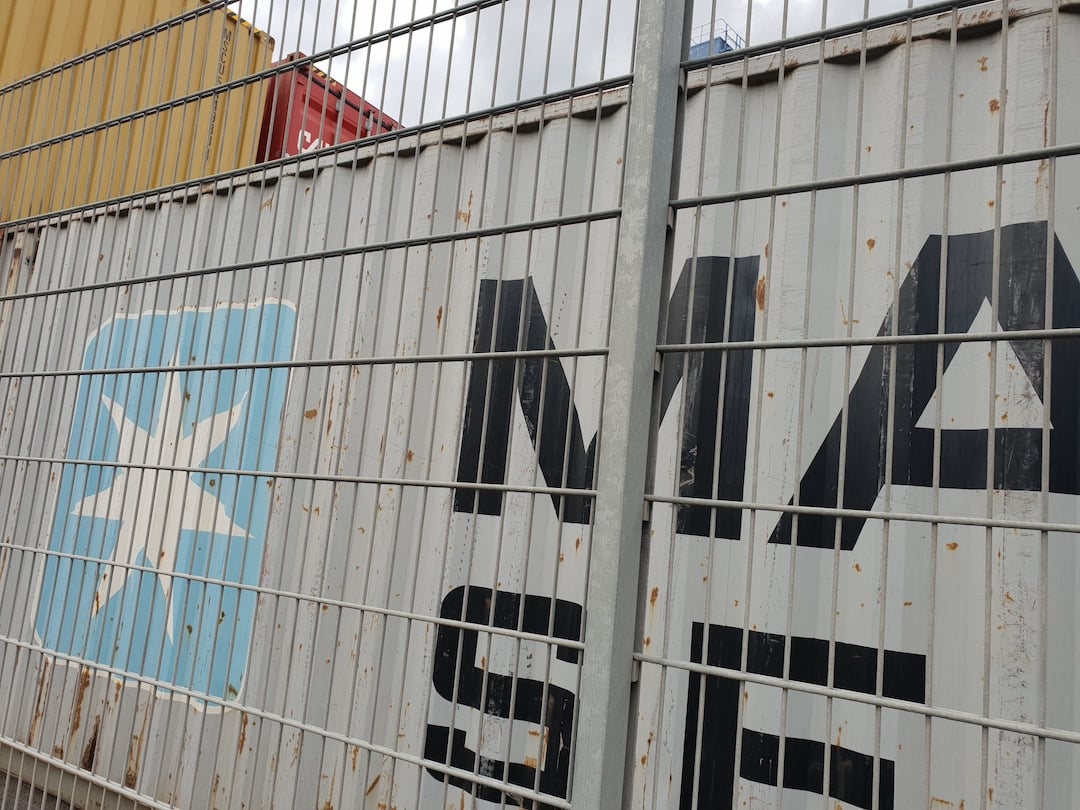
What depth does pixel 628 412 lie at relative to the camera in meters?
1.72

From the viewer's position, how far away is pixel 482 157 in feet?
11.2

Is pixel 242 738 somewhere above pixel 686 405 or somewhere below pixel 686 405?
below

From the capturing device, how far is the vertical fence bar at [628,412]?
1.68 metres

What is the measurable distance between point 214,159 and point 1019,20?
10.8ft

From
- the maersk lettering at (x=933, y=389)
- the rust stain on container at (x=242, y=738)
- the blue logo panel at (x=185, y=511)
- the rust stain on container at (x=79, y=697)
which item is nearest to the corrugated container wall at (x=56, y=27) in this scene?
the blue logo panel at (x=185, y=511)

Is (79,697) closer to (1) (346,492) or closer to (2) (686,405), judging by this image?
(1) (346,492)

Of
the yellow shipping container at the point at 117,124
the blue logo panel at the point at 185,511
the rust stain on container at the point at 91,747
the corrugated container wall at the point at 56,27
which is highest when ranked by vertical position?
the corrugated container wall at the point at 56,27

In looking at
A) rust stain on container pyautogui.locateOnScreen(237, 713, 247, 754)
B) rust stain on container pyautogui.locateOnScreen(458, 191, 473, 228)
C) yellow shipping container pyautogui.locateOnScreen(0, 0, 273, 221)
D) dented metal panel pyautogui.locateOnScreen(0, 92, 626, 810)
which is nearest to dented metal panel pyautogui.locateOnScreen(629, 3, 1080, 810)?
dented metal panel pyautogui.locateOnScreen(0, 92, 626, 810)

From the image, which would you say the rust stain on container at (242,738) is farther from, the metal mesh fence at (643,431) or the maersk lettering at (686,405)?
the maersk lettering at (686,405)

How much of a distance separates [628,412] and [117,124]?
2335 millimetres

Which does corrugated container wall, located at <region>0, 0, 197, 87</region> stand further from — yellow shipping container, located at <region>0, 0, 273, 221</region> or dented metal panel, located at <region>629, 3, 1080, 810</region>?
dented metal panel, located at <region>629, 3, 1080, 810</region>

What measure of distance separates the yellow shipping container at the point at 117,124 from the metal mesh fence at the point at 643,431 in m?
0.06

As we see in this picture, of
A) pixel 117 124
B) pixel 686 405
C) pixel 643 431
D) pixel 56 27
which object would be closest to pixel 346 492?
pixel 686 405

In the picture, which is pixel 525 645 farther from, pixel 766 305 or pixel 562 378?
pixel 766 305
